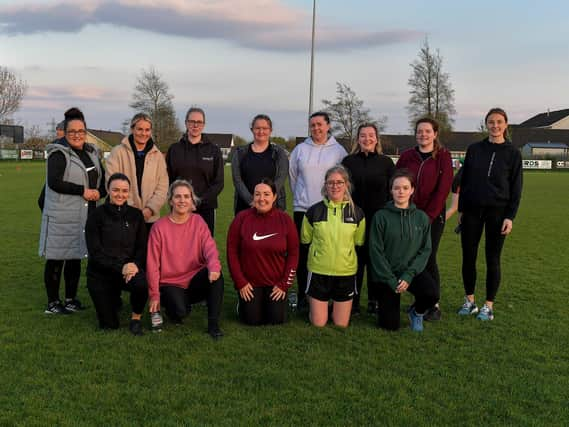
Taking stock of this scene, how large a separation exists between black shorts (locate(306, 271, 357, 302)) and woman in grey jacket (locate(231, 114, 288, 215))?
0.97 meters

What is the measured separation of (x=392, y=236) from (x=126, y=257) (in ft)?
8.07

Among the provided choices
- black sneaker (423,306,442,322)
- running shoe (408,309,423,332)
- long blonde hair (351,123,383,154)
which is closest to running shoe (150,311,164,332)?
running shoe (408,309,423,332)

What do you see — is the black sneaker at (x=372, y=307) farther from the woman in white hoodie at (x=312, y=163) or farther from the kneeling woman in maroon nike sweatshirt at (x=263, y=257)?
the kneeling woman in maroon nike sweatshirt at (x=263, y=257)

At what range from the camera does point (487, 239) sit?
17.4 ft

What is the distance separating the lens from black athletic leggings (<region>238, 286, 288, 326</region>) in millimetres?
4910

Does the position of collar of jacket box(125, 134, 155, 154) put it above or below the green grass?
above

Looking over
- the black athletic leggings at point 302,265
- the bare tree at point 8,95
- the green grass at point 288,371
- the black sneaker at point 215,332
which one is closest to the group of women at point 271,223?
the black sneaker at point 215,332

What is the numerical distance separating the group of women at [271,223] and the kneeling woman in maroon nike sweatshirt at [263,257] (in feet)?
0.03

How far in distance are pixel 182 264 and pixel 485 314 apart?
118 inches

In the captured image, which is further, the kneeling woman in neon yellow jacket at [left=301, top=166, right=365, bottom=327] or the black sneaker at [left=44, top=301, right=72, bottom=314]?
the black sneaker at [left=44, top=301, right=72, bottom=314]

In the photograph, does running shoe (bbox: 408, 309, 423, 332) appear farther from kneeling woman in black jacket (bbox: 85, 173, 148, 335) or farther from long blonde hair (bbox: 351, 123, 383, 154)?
kneeling woman in black jacket (bbox: 85, 173, 148, 335)

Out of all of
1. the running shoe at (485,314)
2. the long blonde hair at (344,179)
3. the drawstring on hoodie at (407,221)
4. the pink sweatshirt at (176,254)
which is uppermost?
the long blonde hair at (344,179)

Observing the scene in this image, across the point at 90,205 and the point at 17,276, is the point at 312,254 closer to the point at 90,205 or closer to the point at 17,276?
the point at 90,205

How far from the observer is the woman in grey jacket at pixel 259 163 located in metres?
5.40
